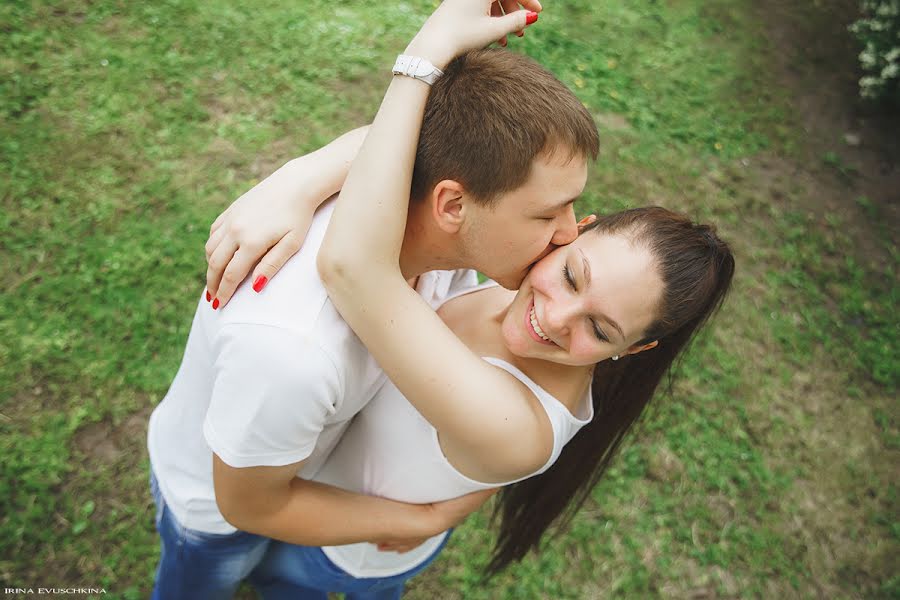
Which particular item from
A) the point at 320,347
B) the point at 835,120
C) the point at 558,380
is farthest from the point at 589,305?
the point at 835,120

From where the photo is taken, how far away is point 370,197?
6.24 feet

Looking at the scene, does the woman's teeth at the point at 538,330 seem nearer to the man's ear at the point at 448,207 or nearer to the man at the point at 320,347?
the man at the point at 320,347

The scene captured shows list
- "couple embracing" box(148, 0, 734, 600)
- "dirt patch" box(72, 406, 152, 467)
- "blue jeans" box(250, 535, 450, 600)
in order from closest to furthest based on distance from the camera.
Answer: "couple embracing" box(148, 0, 734, 600), "blue jeans" box(250, 535, 450, 600), "dirt patch" box(72, 406, 152, 467)

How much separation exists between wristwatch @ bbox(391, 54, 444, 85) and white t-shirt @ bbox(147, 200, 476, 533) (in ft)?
1.54

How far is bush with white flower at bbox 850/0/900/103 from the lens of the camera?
22.2 ft

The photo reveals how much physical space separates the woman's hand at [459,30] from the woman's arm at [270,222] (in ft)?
1.46

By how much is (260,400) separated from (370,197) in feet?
2.02

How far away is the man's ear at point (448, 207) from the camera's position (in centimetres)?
212

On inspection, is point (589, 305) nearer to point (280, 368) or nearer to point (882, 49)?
point (280, 368)

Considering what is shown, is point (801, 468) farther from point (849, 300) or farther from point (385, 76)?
point (385, 76)

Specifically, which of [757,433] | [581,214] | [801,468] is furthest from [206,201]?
[801,468]

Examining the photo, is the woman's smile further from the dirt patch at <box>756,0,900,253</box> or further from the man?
the dirt patch at <box>756,0,900,253</box>

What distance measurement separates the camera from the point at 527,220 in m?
2.17

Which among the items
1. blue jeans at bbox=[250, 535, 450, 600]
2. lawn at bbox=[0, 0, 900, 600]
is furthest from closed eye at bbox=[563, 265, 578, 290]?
lawn at bbox=[0, 0, 900, 600]
